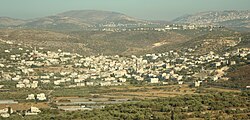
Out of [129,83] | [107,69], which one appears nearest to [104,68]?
[107,69]

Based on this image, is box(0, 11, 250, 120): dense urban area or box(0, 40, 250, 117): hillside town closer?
box(0, 11, 250, 120): dense urban area

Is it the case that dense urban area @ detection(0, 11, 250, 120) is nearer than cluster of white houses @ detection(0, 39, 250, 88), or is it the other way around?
dense urban area @ detection(0, 11, 250, 120)

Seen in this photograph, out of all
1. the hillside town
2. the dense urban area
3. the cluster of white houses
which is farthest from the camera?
the cluster of white houses

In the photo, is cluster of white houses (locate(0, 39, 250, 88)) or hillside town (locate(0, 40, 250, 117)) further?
cluster of white houses (locate(0, 39, 250, 88))

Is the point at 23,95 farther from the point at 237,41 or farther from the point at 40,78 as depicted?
the point at 237,41

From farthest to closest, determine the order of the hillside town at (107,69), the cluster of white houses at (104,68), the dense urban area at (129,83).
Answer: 1. the cluster of white houses at (104,68)
2. the hillside town at (107,69)
3. the dense urban area at (129,83)

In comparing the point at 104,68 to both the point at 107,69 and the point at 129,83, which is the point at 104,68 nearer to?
the point at 107,69

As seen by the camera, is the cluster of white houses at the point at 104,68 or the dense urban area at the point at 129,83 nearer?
the dense urban area at the point at 129,83

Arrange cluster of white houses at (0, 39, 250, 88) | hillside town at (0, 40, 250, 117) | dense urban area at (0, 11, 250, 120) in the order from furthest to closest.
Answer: cluster of white houses at (0, 39, 250, 88), hillside town at (0, 40, 250, 117), dense urban area at (0, 11, 250, 120)

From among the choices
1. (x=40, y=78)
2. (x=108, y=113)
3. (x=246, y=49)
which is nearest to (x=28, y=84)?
(x=40, y=78)
